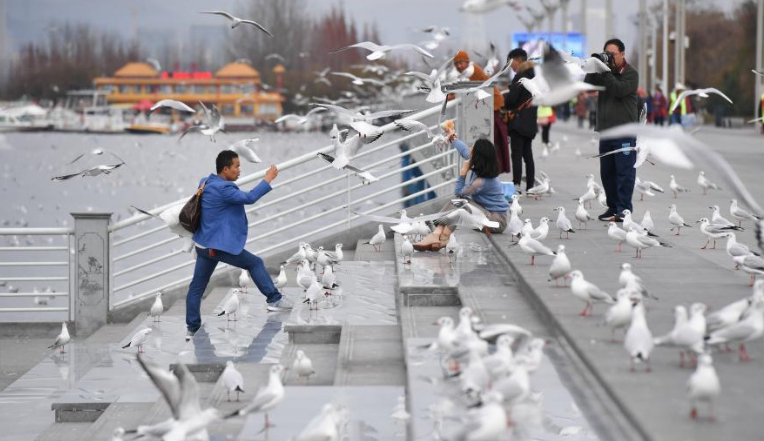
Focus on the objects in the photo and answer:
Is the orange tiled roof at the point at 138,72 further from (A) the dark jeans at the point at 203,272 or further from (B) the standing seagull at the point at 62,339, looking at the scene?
(A) the dark jeans at the point at 203,272

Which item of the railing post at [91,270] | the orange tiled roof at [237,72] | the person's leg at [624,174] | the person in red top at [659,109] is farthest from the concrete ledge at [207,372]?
the orange tiled roof at [237,72]

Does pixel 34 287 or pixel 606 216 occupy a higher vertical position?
pixel 606 216

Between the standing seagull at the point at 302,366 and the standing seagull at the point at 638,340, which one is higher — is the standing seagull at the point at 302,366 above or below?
below

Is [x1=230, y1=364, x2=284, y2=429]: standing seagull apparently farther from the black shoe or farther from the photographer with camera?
the black shoe

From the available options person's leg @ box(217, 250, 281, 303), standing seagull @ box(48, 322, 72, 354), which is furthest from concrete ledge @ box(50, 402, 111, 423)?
standing seagull @ box(48, 322, 72, 354)

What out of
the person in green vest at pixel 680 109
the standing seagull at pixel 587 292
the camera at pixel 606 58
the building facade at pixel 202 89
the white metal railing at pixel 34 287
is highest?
the building facade at pixel 202 89

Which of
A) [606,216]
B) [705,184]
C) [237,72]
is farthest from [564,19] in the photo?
[237,72]

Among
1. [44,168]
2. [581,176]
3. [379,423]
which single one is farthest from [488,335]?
[44,168]

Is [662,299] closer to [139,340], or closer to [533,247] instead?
[533,247]

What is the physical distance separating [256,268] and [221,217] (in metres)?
0.63

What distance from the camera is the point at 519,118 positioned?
15.0 metres

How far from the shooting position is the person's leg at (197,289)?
32.9 feet

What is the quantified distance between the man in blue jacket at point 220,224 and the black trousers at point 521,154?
225 inches

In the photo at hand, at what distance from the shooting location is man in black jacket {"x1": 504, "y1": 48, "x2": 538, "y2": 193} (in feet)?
45.0
